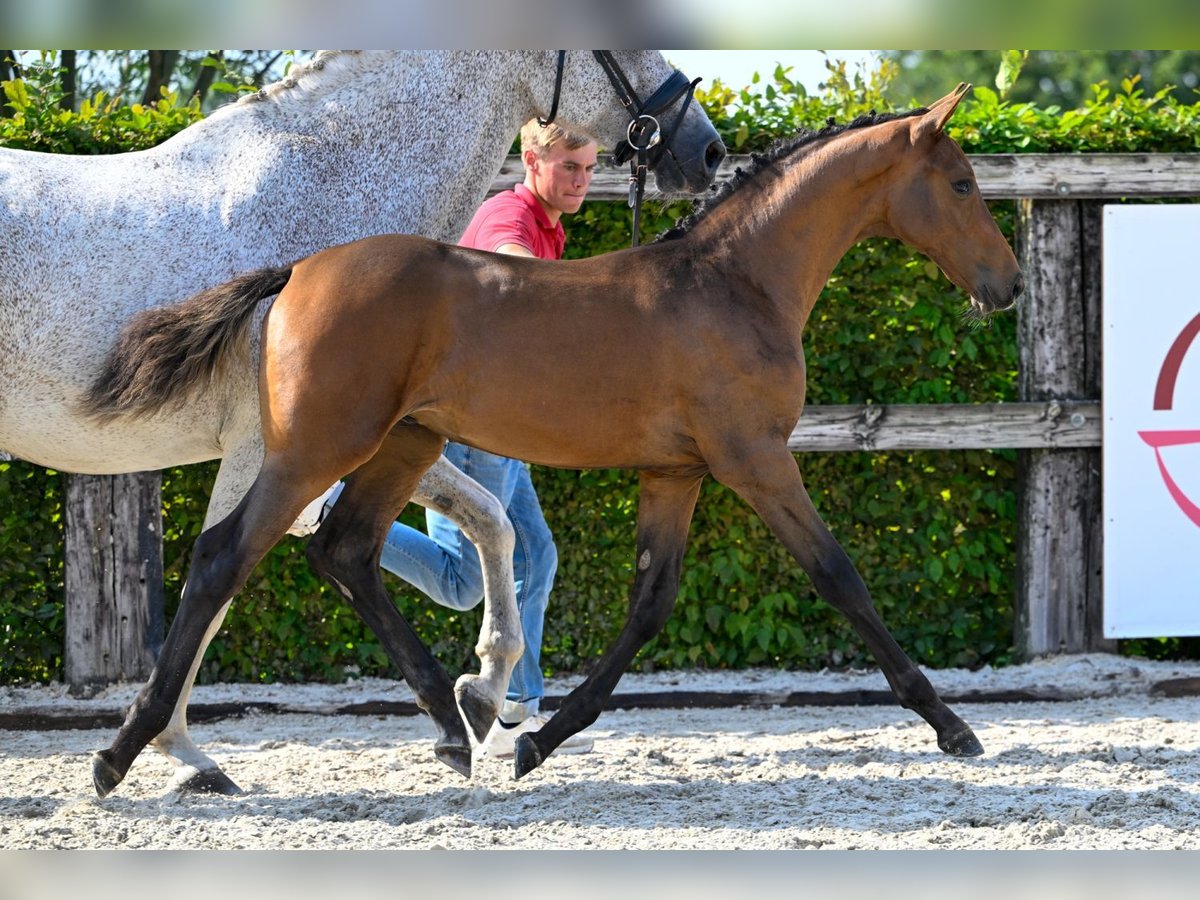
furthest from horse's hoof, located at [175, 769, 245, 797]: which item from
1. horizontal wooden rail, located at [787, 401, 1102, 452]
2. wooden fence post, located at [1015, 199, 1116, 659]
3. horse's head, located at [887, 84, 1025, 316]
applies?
wooden fence post, located at [1015, 199, 1116, 659]

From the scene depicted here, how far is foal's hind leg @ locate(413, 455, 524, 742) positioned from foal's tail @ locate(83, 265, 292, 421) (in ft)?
2.52

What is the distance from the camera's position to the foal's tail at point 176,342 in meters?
3.24

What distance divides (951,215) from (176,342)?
2.04 meters

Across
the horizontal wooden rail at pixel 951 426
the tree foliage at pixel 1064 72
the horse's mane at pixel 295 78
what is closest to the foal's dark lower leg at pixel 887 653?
the horse's mane at pixel 295 78

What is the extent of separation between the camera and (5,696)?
17.4ft

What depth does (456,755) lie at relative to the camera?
3.51 metres

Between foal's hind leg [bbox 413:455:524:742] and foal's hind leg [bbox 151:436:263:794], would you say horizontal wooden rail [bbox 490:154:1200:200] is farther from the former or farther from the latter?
foal's hind leg [bbox 151:436:263:794]

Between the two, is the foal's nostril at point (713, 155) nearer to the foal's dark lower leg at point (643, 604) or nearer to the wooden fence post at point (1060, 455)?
the foal's dark lower leg at point (643, 604)

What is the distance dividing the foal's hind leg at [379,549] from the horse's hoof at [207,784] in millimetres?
593

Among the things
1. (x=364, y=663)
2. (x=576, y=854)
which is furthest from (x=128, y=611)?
(x=576, y=854)

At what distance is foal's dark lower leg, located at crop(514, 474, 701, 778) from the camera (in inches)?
138

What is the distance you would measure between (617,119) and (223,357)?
134cm

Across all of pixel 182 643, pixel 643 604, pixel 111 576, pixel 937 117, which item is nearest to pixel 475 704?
pixel 643 604

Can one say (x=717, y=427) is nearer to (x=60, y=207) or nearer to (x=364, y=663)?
(x=60, y=207)
